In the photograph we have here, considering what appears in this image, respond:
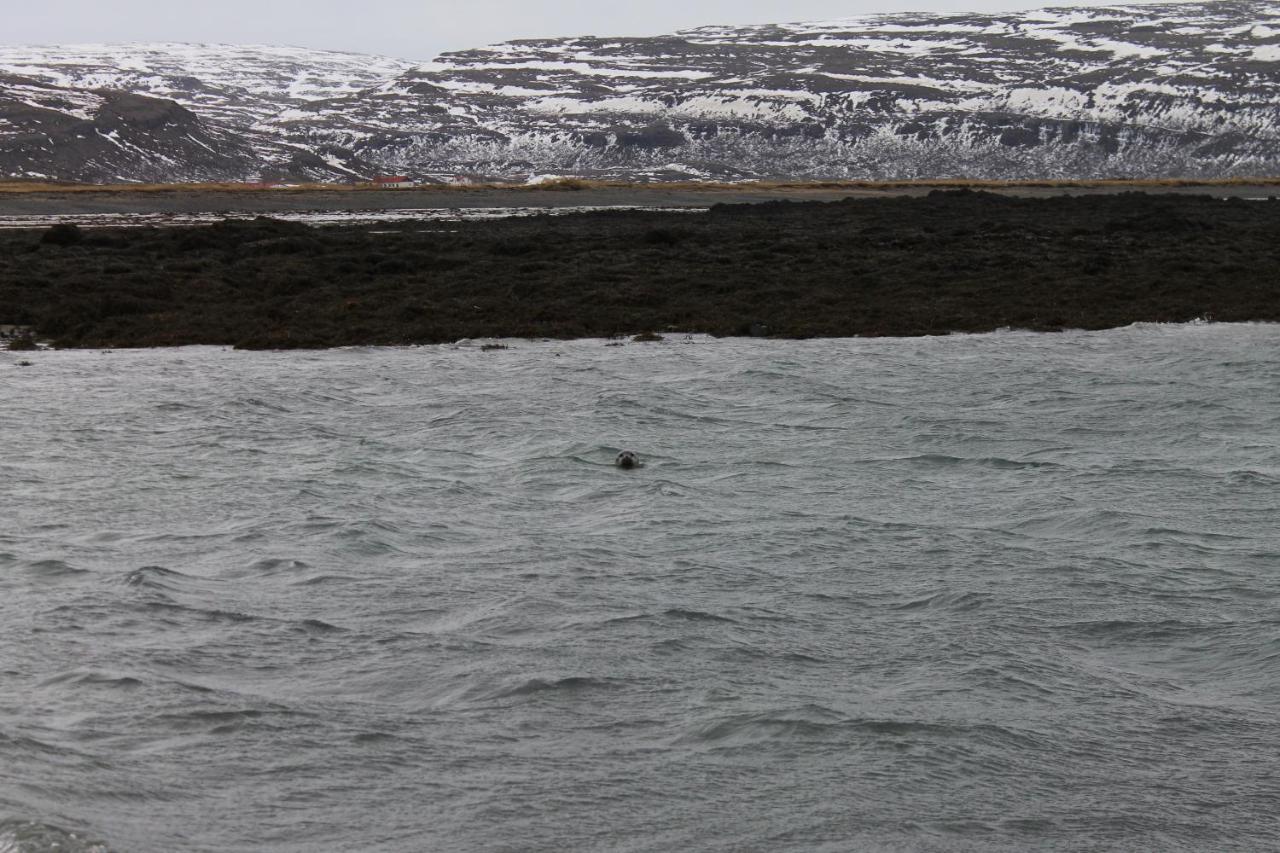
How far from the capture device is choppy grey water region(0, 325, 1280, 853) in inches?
291

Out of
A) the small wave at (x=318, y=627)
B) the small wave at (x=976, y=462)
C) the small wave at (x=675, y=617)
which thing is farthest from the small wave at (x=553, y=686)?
the small wave at (x=976, y=462)

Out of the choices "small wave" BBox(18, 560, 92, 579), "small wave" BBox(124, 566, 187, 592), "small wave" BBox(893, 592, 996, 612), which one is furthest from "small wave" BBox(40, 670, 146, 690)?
"small wave" BBox(893, 592, 996, 612)

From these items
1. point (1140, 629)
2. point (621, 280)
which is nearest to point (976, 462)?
point (1140, 629)

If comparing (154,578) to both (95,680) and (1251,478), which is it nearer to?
(95,680)

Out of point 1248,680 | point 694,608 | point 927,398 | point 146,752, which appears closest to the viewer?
point 146,752

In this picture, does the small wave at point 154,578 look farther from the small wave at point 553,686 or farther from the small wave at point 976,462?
the small wave at point 976,462

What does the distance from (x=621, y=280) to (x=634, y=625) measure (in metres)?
22.7

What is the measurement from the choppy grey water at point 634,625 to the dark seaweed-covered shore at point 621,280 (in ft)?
24.5

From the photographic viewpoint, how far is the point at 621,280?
32562 millimetres

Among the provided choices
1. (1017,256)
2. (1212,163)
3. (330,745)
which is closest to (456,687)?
(330,745)

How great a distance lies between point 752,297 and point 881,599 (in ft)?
64.6

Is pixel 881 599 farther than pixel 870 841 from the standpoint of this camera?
Yes

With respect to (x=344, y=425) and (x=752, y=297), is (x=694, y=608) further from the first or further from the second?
(x=752, y=297)

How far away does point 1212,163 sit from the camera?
646 ft
